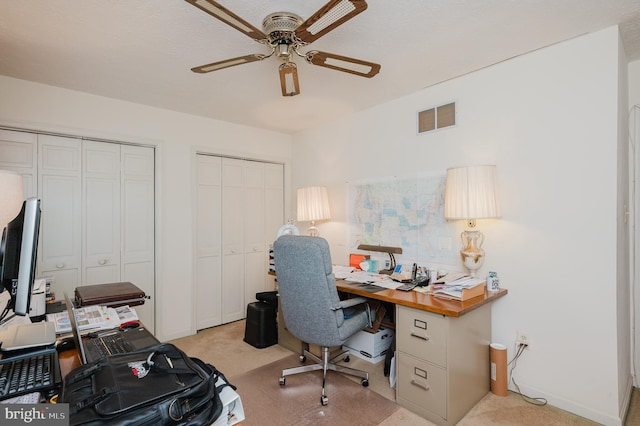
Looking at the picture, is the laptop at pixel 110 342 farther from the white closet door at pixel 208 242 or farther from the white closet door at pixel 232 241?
the white closet door at pixel 232 241

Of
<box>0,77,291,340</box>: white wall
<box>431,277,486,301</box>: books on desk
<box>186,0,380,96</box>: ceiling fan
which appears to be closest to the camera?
<box>186,0,380,96</box>: ceiling fan

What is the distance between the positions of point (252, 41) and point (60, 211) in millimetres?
2232

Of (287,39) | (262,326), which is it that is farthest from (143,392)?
(262,326)

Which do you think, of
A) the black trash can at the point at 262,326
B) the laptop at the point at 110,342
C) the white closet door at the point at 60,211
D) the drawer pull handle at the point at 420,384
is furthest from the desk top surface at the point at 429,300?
the white closet door at the point at 60,211

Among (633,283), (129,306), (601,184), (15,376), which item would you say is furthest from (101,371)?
(633,283)

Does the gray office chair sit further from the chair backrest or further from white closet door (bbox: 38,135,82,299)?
white closet door (bbox: 38,135,82,299)

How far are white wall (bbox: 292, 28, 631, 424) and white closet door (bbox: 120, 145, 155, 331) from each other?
286cm

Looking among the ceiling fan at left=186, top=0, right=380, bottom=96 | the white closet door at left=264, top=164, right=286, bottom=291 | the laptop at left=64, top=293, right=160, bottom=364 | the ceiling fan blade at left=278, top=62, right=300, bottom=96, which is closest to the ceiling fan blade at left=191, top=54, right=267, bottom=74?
the ceiling fan at left=186, top=0, right=380, bottom=96

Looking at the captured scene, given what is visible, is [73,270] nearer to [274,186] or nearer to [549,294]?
[274,186]

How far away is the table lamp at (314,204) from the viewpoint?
3559mm

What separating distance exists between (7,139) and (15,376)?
8.23 ft

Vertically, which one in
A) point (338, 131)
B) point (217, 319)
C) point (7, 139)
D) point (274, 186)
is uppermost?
point (338, 131)

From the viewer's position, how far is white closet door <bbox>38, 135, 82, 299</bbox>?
271cm

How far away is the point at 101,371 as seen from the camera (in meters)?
0.91
